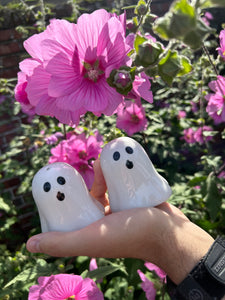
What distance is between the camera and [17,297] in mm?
1037

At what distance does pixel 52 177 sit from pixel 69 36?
1.01ft

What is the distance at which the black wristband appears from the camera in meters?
0.64

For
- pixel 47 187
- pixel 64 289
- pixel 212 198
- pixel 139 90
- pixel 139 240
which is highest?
pixel 139 90

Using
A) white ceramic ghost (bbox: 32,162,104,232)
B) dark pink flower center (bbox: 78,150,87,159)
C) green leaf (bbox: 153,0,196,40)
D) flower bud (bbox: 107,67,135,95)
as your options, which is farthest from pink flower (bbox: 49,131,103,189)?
green leaf (bbox: 153,0,196,40)

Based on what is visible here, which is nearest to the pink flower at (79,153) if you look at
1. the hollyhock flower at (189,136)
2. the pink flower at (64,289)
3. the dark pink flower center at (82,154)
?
the dark pink flower center at (82,154)

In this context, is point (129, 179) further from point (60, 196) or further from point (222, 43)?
point (222, 43)

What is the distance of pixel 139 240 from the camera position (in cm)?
64

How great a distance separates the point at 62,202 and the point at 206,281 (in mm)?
344

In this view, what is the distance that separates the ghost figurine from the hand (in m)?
0.03

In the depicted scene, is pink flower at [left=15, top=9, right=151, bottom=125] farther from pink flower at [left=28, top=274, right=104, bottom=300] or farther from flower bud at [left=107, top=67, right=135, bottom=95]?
pink flower at [left=28, top=274, right=104, bottom=300]

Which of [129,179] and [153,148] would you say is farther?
[153,148]

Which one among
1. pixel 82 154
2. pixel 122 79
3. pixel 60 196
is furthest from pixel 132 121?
pixel 122 79

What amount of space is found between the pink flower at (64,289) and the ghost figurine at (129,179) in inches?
8.1

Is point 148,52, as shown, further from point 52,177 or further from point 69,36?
point 52,177
